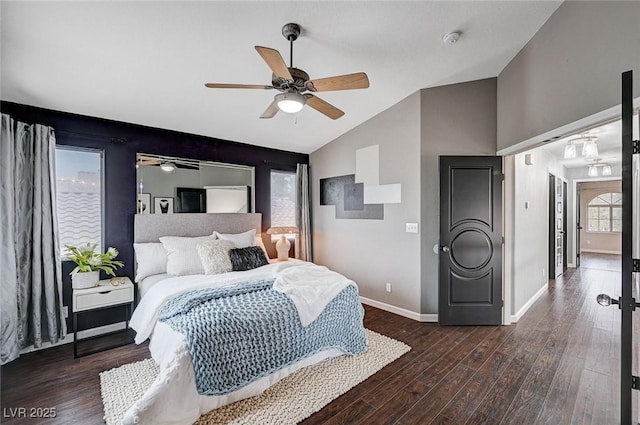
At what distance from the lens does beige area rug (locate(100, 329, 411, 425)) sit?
197cm

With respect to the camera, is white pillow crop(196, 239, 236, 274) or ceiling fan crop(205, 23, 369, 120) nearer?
ceiling fan crop(205, 23, 369, 120)

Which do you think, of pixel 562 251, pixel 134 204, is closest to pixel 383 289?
pixel 134 204

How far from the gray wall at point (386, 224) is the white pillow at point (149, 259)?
2661 mm

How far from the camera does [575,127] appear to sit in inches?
84.9

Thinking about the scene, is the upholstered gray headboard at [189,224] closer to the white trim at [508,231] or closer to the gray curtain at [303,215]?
the gray curtain at [303,215]

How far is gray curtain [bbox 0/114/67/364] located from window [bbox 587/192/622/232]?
13461 mm

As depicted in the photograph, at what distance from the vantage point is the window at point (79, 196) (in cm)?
319

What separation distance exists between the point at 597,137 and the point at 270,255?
5796 millimetres

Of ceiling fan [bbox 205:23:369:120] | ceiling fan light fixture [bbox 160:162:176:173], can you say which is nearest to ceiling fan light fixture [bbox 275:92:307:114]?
ceiling fan [bbox 205:23:369:120]

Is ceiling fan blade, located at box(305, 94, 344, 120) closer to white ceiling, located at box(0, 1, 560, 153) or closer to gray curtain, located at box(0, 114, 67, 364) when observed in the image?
white ceiling, located at box(0, 1, 560, 153)

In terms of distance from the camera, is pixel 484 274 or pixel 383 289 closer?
pixel 484 274

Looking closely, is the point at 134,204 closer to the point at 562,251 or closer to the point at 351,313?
the point at 351,313

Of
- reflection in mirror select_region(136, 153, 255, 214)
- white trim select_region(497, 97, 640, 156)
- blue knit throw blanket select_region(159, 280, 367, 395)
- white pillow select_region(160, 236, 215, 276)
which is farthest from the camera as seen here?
reflection in mirror select_region(136, 153, 255, 214)

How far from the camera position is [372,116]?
4184mm
